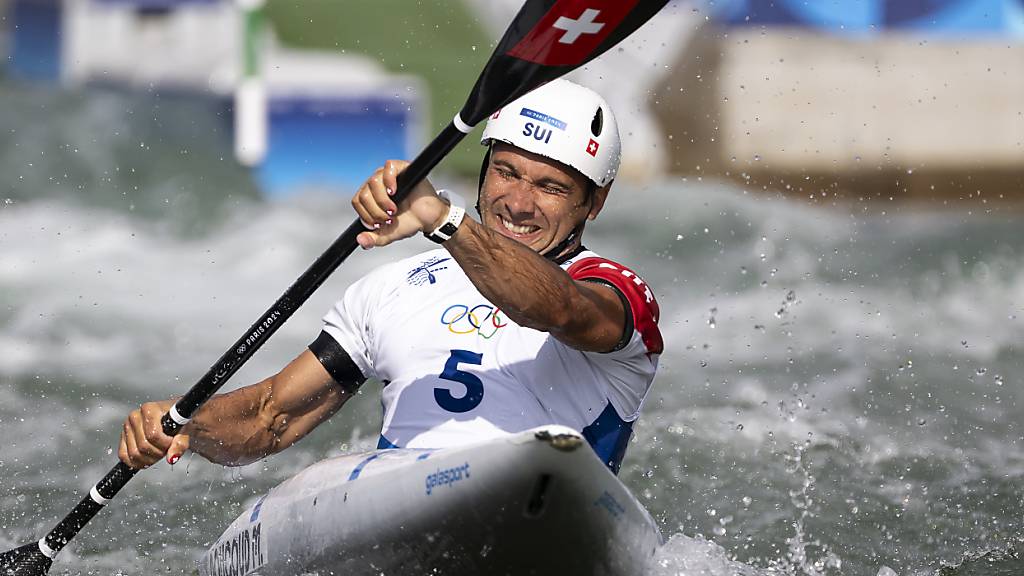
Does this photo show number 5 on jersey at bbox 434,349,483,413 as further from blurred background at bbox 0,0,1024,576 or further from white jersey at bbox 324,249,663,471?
blurred background at bbox 0,0,1024,576

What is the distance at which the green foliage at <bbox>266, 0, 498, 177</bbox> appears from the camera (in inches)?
473

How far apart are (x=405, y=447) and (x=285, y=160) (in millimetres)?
8131

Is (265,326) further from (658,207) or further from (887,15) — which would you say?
(887,15)

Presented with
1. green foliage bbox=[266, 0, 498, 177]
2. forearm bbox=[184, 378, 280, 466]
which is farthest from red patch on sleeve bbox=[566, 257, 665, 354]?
green foliage bbox=[266, 0, 498, 177]

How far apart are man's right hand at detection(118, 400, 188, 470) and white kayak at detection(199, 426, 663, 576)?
23.6 inches

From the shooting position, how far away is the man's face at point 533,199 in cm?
413

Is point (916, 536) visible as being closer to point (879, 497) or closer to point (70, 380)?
point (879, 497)

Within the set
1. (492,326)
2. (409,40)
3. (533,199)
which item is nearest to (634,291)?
(492,326)

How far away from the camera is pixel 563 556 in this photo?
3.14 meters

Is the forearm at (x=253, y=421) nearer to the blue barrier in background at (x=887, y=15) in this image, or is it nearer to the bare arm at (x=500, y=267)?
the bare arm at (x=500, y=267)

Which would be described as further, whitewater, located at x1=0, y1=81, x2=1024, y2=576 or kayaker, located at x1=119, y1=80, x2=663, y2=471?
whitewater, located at x1=0, y1=81, x2=1024, y2=576

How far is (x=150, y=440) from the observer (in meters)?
4.12

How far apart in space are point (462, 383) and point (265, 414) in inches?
33.0

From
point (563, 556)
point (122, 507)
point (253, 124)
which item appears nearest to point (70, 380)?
point (122, 507)
